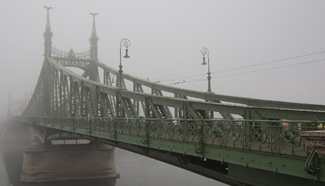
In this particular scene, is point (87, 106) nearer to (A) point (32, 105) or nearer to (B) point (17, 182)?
(B) point (17, 182)

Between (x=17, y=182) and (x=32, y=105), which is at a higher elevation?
(x=32, y=105)

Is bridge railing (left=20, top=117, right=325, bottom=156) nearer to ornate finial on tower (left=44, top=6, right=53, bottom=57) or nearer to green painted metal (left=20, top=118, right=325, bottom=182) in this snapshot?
green painted metal (left=20, top=118, right=325, bottom=182)

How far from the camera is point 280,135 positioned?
38.7 feet

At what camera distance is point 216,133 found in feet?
48.7

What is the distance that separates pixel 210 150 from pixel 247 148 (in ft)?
6.72

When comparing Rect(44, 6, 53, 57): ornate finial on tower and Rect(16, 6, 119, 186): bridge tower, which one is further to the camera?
Rect(44, 6, 53, 57): ornate finial on tower

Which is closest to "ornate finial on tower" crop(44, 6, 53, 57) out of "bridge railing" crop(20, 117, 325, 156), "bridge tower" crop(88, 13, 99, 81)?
"bridge tower" crop(88, 13, 99, 81)

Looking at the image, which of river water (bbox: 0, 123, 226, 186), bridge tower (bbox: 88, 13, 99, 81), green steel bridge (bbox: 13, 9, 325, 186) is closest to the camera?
green steel bridge (bbox: 13, 9, 325, 186)

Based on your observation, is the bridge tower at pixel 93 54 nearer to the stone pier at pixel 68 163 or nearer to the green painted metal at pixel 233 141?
the stone pier at pixel 68 163

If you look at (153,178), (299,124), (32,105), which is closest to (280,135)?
(299,124)

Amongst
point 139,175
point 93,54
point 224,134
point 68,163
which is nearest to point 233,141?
point 224,134

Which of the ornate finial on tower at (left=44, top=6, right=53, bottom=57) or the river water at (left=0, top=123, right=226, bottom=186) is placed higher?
the ornate finial on tower at (left=44, top=6, right=53, bottom=57)

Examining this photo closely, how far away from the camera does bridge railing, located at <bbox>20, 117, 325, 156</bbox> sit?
11.4m

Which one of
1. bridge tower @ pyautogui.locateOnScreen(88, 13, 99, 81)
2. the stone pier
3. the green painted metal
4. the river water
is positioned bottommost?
the river water
